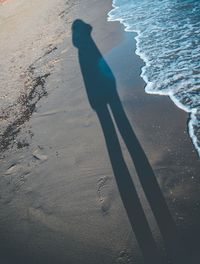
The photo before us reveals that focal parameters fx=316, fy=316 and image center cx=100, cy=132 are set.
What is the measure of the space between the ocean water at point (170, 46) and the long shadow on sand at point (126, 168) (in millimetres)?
951

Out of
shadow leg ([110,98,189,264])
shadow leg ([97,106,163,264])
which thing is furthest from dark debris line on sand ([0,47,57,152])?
shadow leg ([110,98,189,264])

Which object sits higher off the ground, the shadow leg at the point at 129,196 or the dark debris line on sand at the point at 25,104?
the dark debris line on sand at the point at 25,104

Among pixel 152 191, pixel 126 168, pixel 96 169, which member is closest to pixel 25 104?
pixel 96 169

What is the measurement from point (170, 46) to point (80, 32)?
16.2 ft

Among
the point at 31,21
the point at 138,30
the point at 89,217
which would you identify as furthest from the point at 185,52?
the point at 31,21

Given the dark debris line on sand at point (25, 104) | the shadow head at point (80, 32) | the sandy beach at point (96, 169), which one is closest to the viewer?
the sandy beach at point (96, 169)

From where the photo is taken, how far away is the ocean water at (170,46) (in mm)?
6629

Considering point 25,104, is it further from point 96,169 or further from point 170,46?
point 170,46

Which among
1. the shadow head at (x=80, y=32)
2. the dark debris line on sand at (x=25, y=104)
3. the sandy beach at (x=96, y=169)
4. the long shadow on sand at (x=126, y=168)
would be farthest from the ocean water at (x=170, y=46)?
the dark debris line on sand at (x=25, y=104)

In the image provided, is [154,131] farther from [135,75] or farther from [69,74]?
[69,74]

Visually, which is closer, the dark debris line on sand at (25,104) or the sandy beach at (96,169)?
the sandy beach at (96,169)

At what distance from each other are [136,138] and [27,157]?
234 centimetres

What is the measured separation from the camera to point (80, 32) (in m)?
12.8

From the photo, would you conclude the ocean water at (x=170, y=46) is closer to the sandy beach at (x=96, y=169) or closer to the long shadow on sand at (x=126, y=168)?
the sandy beach at (x=96, y=169)
